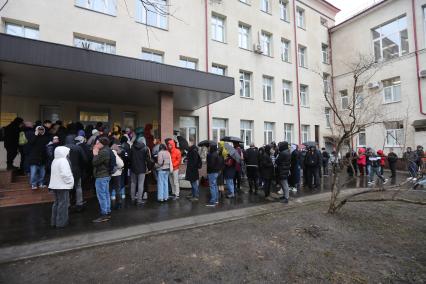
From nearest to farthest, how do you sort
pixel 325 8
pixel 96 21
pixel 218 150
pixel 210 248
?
pixel 210 248 → pixel 218 150 → pixel 96 21 → pixel 325 8

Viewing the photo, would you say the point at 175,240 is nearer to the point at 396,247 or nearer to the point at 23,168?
the point at 396,247

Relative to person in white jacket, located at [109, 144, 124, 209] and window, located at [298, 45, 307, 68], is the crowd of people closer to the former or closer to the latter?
person in white jacket, located at [109, 144, 124, 209]

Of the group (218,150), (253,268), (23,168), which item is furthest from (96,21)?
(253,268)

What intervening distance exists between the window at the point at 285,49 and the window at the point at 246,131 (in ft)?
22.1

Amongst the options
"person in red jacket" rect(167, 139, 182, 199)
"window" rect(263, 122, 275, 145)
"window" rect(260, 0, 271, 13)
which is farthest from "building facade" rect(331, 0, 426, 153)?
"person in red jacket" rect(167, 139, 182, 199)

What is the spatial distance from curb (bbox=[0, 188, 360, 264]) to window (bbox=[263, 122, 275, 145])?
1058cm

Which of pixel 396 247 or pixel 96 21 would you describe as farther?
pixel 96 21

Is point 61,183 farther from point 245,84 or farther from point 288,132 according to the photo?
point 288,132

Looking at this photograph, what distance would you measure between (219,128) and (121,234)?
36.1 ft

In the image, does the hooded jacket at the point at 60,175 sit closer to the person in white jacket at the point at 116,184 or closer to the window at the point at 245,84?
the person in white jacket at the point at 116,184

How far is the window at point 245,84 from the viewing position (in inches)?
Answer: 637

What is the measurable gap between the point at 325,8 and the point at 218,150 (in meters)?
22.2

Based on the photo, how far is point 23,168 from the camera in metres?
7.70

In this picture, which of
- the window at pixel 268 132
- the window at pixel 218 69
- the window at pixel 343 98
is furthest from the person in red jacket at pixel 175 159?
the window at pixel 343 98
